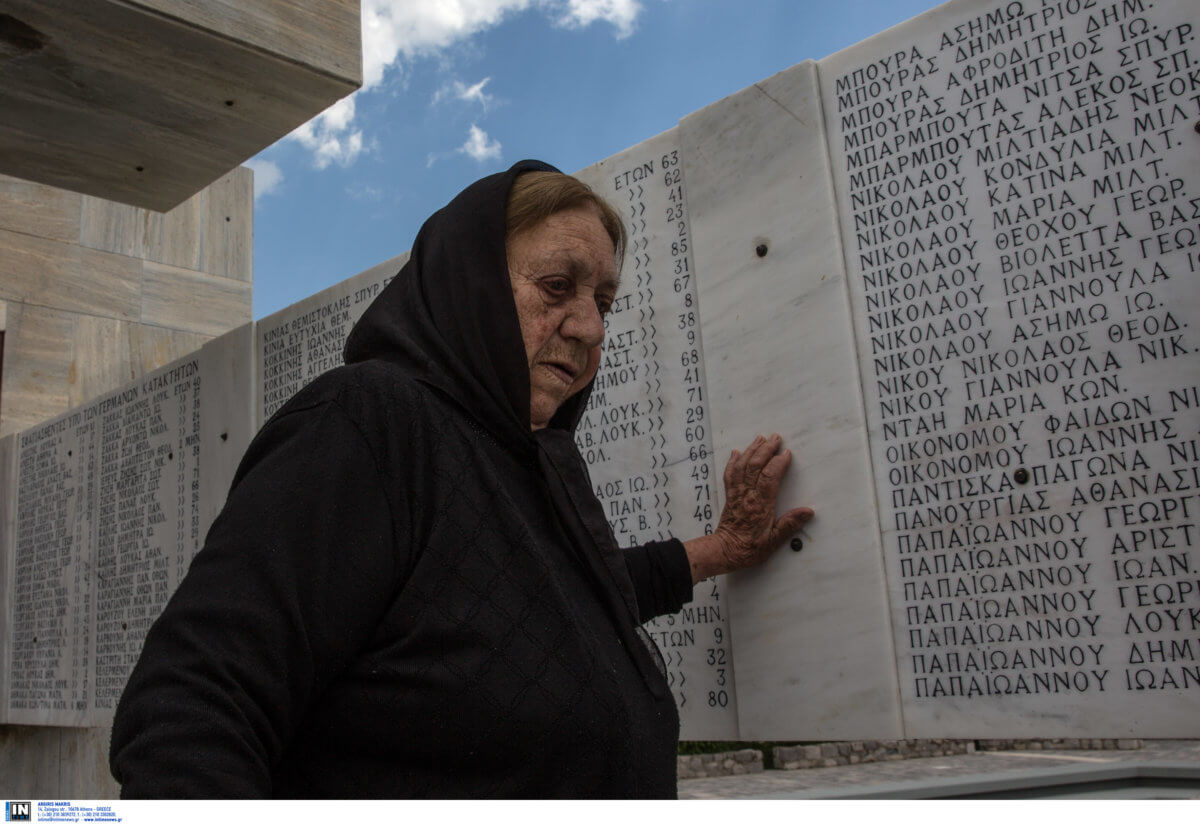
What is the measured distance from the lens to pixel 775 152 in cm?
355

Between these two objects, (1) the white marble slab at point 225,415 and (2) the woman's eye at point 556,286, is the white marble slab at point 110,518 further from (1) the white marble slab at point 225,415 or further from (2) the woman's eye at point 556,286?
(2) the woman's eye at point 556,286

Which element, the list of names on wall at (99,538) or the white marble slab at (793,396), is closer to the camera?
the white marble slab at (793,396)

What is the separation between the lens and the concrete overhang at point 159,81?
4.32 metres

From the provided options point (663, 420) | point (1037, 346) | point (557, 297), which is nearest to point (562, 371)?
point (557, 297)

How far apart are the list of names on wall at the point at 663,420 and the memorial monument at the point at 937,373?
0.01 m

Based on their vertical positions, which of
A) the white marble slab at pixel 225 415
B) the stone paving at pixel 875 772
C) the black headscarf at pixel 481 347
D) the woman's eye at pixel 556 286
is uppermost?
the white marble slab at pixel 225 415

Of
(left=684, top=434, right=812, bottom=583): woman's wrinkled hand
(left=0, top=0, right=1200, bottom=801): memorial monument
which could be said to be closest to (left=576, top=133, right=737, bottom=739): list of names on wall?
(left=0, top=0, right=1200, bottom=801): memorial monument

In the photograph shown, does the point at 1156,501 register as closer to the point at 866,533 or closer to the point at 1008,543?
the point at 1008,543

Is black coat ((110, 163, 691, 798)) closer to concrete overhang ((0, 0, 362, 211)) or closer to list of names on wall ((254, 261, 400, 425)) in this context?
concrete overhang ((0, 0, 362, 211))

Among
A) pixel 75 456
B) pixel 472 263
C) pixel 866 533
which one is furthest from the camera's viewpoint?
pixel 75 456

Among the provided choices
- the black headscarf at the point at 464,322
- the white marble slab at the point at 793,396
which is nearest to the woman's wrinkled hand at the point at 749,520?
the white marble slab at the point at 793,396

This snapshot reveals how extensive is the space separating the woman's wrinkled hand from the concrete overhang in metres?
2.92
